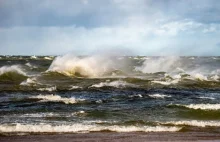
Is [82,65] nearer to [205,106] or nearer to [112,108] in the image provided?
[112,108]

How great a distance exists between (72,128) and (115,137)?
2191 millimetres

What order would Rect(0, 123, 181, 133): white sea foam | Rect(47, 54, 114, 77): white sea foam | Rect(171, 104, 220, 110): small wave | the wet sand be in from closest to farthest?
the wet sand
Rect(0, 123, 181, 133): white sea foam
Rect(171, 104, 220, 110): small wave
Rect(47, 54, 114, 77): white sea foam

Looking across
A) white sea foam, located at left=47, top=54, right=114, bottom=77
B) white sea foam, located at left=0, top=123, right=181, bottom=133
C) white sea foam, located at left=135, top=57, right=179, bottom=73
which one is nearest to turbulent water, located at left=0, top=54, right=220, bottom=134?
white sea foam, located at left=0, top=123, right=181, bottom=133

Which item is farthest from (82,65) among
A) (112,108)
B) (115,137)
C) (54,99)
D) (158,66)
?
(115,137)

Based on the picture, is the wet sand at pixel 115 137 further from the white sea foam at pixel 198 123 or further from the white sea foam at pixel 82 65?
the white sea foam at pixel 82 65

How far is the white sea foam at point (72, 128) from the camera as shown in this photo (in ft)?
49.1

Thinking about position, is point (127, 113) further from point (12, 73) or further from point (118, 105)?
point (12, 73)

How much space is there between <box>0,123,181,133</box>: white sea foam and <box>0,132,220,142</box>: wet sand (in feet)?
2.80

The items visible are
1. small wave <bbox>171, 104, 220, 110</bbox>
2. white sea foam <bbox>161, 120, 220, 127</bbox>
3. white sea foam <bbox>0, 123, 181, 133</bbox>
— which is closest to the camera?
white sea foam <bbox>0, 123, 181, 133</bbox>

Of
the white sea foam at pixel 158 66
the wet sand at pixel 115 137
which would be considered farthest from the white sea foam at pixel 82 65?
the wet sand at pixel 115 137

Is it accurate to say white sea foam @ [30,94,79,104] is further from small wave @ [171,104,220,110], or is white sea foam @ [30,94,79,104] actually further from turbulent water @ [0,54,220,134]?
small wave @ [171,104,220,110]

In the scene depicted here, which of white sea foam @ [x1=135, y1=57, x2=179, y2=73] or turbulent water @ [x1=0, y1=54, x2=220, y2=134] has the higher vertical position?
white sea foam @ [x1=135, y1=57, x2=179, y2=73]

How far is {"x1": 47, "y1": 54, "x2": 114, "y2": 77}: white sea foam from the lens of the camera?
45219 millimetres

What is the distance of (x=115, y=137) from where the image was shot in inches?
543
